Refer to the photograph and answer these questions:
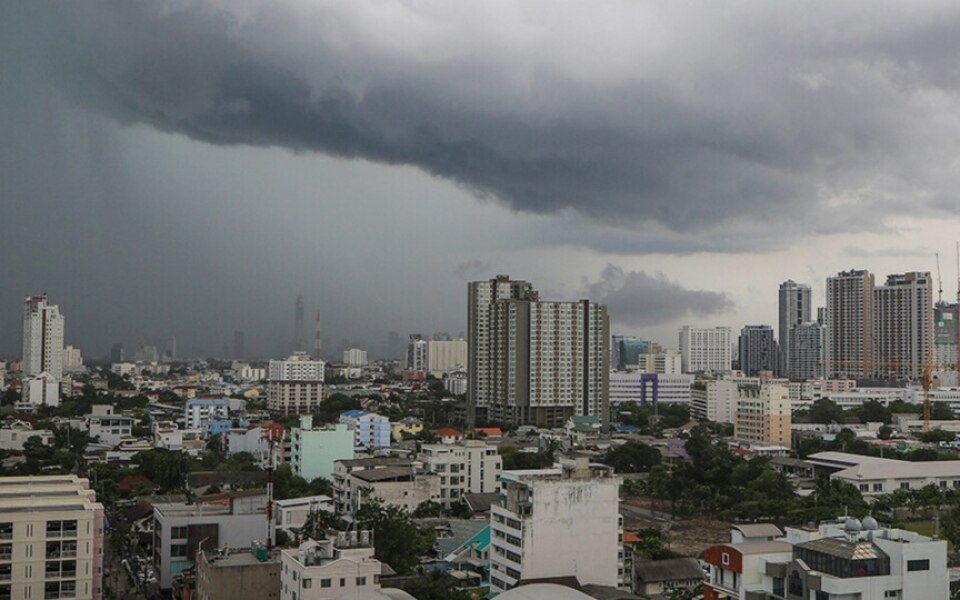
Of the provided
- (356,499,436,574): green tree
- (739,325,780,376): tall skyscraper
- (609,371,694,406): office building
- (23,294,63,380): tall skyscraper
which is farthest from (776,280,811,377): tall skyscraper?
(356,499,436,574): green tree

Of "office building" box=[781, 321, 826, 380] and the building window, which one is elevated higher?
"office building" box=[781, 321, 826, 380]

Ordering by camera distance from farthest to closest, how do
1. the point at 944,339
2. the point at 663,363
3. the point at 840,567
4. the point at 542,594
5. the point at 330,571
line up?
the point at 663,363 → the point at 944,339 → the point at 330,571 → the point at 840,567 → the point at 542,594

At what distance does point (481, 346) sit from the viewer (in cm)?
4028

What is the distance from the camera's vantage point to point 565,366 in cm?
3931

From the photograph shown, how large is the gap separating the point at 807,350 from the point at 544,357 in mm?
33436

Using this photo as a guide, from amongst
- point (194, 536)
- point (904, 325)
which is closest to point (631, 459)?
point (194, 536)

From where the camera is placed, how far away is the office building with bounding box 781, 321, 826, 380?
64.3 metres

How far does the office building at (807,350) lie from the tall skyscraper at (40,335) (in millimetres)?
48516

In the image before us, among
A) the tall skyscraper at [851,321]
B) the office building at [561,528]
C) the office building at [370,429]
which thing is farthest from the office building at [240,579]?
the tall skyscraper at [851,321]

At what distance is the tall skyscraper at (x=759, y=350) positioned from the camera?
2837 inches

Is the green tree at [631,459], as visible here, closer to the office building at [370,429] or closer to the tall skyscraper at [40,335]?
the office building at [370,429]

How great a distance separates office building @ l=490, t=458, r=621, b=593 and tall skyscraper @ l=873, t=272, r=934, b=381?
46.8m

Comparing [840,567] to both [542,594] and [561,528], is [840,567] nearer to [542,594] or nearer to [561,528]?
[542,594]

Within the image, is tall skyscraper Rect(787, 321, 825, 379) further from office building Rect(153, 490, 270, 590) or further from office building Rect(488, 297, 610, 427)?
office building Rect(153, 490, 270, 590)
